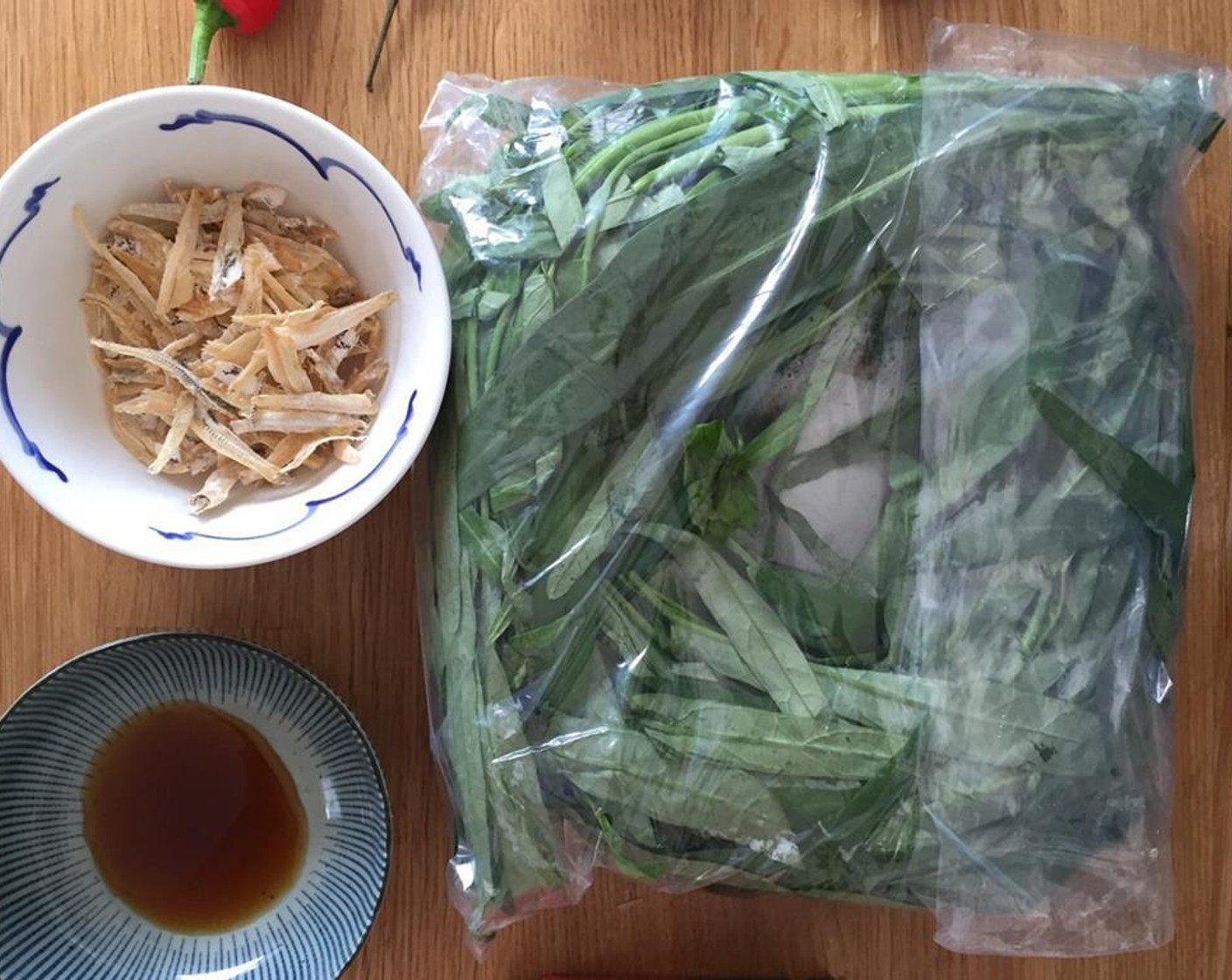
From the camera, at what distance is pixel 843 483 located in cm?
57

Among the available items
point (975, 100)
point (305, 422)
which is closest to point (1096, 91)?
point (975, 100)

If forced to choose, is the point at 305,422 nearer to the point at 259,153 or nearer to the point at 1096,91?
the point at 259,153

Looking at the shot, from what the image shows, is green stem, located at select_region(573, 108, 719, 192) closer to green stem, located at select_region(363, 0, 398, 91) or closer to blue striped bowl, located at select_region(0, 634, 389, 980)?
green stem, located at select_region(363, 0, 398, 91)

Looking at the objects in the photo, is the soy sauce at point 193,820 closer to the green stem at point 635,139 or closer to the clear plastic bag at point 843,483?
the clear plastic bag at point 843,483

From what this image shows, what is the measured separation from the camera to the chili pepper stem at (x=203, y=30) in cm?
64

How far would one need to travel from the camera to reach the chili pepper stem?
2.11 ft

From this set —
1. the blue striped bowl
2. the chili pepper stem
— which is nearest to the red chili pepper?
the chili pepper stem

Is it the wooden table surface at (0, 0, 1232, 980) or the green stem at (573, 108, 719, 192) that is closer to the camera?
the green stem at (573, 108, 719, 192)

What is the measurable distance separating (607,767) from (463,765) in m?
0.08

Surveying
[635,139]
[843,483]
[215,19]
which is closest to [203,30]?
[215,19]

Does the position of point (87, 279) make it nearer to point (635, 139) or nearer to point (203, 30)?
point (203, 30)

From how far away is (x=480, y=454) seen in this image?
1.94 ft

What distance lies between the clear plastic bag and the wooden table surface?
143mm

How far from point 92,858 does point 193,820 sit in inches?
2.4
